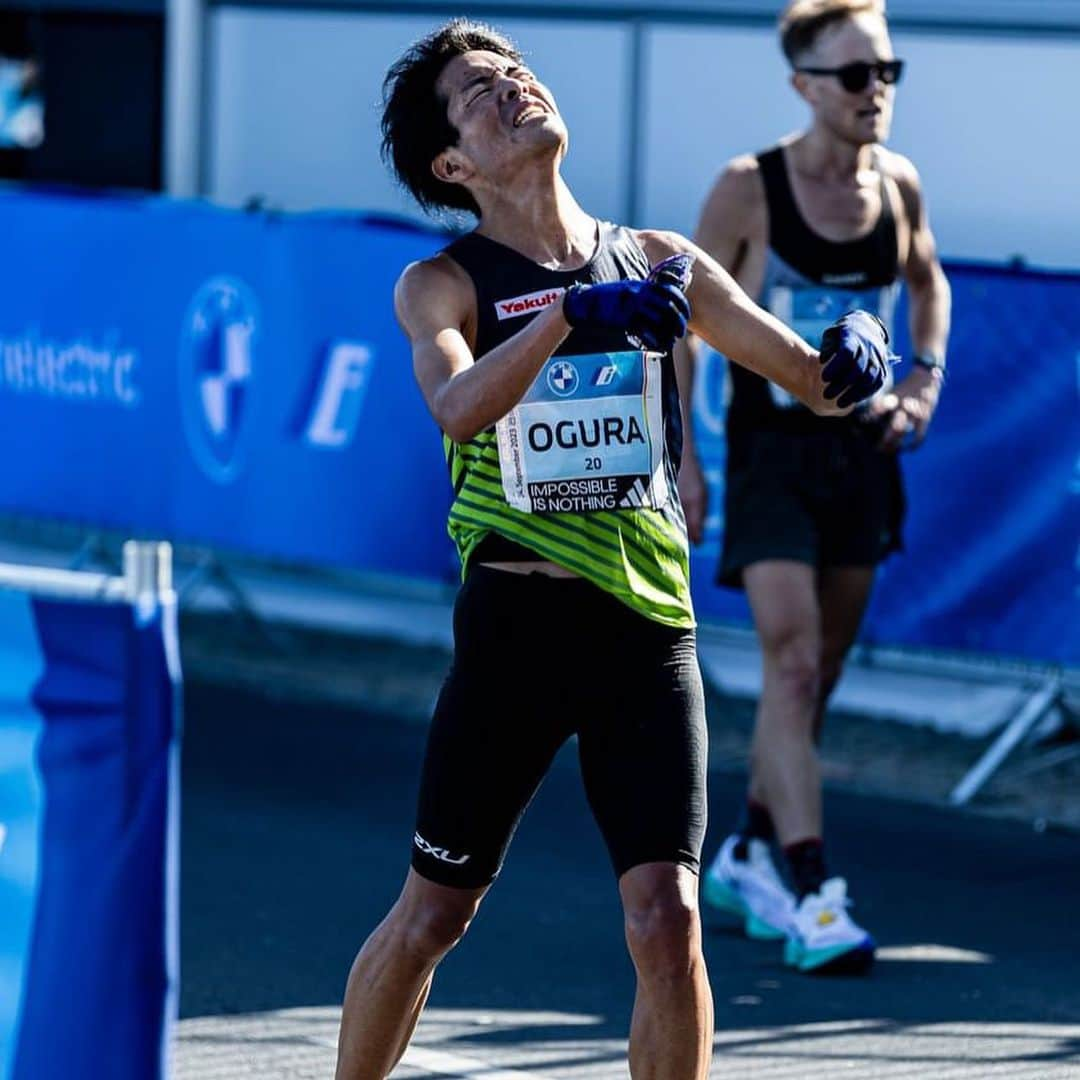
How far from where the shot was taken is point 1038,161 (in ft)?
30.5

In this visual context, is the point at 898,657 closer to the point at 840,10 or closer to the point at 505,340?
the point at 840,10

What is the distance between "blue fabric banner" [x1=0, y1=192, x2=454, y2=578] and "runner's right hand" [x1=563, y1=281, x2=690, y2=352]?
539cm

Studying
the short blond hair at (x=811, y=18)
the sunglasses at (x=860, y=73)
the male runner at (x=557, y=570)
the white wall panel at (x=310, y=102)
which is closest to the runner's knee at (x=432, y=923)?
the male runner at (x=557, y=570)

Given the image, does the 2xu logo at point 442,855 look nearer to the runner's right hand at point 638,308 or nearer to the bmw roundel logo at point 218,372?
the runner's right hand at point 638,308

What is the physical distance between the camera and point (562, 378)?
4242 mm

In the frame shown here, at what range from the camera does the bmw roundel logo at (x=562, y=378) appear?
423cm

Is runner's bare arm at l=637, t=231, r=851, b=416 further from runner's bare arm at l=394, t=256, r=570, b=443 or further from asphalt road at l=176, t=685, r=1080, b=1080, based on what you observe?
asphalt road at l=176, t=685, r=1080, b=1080

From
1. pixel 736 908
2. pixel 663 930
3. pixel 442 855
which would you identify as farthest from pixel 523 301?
pixel 736 908

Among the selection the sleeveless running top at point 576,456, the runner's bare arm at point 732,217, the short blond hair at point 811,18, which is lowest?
the sleeveless running top at point 576,456

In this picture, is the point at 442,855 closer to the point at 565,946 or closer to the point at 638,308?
the point at 638,308

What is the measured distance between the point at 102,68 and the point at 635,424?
28.5 feet

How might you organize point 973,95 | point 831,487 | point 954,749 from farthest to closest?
point 973,95
point 954,749
point 831,487

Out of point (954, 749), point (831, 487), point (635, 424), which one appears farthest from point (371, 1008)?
point (954, 749)

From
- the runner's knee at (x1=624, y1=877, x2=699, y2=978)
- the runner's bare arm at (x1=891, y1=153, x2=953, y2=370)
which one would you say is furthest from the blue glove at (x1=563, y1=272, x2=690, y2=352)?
the runner's bare arm at (x1=891, y1=153, x2=953, y2=370)
